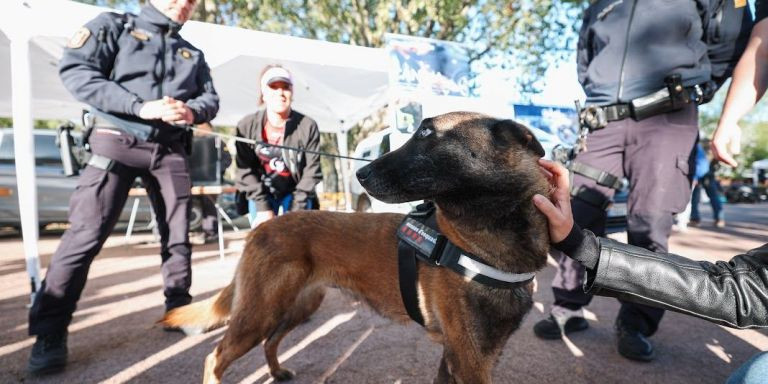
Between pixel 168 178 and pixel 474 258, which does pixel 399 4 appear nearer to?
pixel 168 178

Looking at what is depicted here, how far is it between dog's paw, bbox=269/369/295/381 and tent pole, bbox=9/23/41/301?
7.33 feet

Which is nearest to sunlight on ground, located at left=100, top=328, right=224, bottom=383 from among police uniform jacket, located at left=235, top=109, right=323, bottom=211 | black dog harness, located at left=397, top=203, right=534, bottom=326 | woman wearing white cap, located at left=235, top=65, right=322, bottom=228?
woman wearing white cap, located at left=235, top=65, right=322, bottom=228

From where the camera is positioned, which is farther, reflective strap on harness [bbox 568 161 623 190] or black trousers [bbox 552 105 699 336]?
reflective strap on harness [bbox 568 161 623 190]

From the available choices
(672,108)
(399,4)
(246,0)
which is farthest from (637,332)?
(246,0)

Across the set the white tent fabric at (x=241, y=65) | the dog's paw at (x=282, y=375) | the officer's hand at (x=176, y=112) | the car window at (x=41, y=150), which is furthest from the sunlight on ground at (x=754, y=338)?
the car window at (x=41, y=150)

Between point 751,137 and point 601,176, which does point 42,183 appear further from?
point 751,137

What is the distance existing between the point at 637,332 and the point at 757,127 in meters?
74.3

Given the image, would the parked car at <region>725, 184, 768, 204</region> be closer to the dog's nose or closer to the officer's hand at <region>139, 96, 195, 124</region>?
the dog's nose

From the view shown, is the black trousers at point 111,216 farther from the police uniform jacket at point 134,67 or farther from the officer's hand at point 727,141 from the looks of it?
the officer's hand at point 727,141

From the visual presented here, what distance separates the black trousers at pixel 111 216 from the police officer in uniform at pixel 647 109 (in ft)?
9.23

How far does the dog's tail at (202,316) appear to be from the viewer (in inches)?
76.4

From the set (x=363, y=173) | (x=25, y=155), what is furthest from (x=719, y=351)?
(x=25, y=155)

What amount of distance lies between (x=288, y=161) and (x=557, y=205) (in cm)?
230

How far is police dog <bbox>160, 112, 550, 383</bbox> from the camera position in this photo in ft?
4.77
